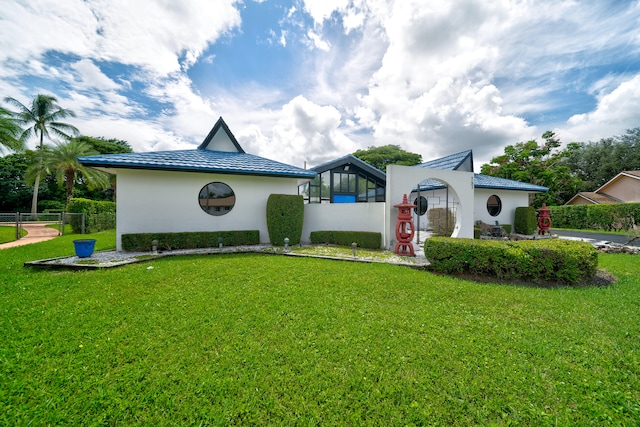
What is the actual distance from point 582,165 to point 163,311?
45.6m

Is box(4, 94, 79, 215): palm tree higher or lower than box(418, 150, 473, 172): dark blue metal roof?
higher

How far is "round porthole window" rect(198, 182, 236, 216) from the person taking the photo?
933 cm

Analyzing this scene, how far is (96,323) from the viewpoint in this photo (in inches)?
132

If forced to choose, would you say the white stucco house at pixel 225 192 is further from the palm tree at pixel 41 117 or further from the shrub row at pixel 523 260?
the palm tree at pixel 41 117

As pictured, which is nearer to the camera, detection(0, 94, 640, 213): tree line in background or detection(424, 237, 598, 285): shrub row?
detection(424, 237, 598, 285): shrub row

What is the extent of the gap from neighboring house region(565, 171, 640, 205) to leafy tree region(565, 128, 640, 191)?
14.1 feet

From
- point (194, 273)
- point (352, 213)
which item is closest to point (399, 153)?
point (352, 213)

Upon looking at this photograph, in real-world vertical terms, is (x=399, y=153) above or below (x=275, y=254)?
above

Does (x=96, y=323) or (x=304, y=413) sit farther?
(x=96, y=323)

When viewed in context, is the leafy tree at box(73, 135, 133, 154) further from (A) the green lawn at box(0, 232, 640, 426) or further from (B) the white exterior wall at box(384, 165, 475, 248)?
(B) the white exterior wall at box(384, 165, 475, 248)

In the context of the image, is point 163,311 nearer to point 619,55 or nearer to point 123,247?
point 123,247

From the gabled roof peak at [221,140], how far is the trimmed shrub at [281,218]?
16.4ft

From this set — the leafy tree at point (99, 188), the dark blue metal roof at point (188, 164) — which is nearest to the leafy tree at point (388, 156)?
the dark blue metal roof at point (188, 164)

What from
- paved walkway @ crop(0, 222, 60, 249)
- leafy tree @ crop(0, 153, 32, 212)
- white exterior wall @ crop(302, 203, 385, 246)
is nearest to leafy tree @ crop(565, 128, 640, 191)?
white exterior wall @ crop(302, 203, 385, 246)
